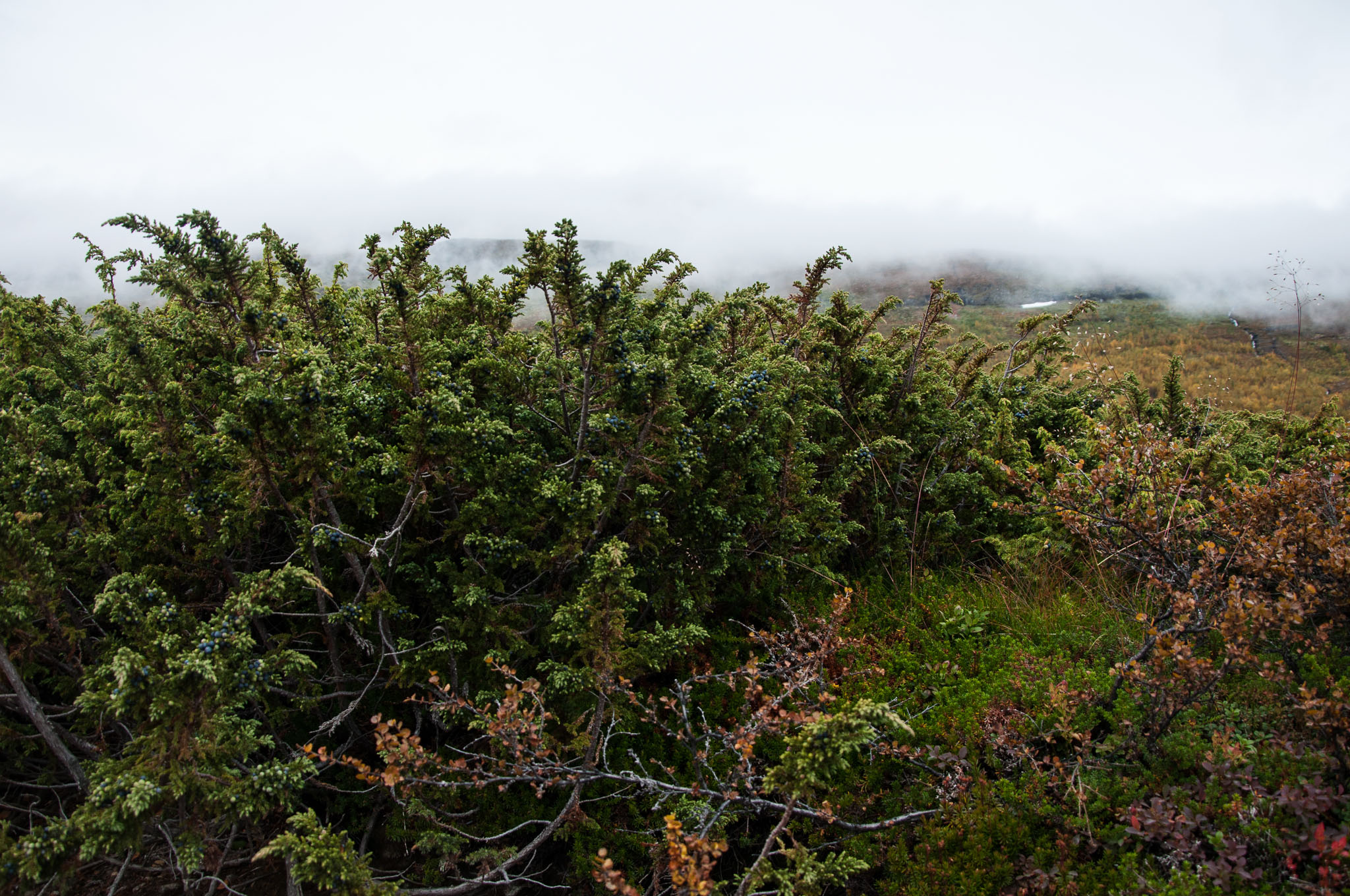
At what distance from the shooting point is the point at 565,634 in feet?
10.2

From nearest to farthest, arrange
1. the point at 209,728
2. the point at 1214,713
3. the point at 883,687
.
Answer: the point at 209,728
the point at 1214,713
the point at 883,687

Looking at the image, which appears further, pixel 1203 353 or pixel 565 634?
pixel 1203 353

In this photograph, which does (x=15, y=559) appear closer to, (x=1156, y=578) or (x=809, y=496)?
(x=809, y=496)

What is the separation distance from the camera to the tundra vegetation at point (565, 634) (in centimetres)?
264

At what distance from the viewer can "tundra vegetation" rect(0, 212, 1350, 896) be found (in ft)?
8.66

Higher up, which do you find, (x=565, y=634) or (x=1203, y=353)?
(x=1203, y=353)

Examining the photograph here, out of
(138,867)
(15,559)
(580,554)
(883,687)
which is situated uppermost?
(15,559)

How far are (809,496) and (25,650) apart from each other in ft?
13.6

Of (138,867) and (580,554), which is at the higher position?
(580,554)

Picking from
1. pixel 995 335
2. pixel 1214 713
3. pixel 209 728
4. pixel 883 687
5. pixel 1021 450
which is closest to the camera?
pixel 209 728

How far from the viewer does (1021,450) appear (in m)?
5.46

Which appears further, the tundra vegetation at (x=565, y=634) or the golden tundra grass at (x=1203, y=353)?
the golden tundra grass at (x=1203, y=353)

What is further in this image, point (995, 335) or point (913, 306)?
point (913, 306)

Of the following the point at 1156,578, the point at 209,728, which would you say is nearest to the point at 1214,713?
the point at 1156,578
